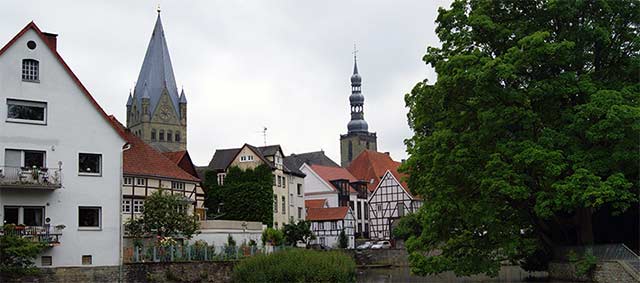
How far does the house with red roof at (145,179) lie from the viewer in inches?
1688

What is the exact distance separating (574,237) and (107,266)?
1926 cm

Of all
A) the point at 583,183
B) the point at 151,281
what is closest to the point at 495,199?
the point at 583,183

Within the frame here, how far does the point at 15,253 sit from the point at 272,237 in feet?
73.7

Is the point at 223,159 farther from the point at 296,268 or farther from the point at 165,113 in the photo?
the point at 165,113

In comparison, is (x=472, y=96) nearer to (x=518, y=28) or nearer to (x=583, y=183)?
(x=518, y=28)

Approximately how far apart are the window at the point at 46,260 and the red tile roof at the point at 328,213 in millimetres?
40374

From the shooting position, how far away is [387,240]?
73562mm

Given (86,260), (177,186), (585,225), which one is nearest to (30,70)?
(86,260)

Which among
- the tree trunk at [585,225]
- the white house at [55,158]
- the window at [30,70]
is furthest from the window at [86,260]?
the tree trunk at [585,225]

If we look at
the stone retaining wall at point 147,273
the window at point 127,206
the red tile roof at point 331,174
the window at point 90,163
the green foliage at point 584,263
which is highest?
the red tile roof at point 331,174

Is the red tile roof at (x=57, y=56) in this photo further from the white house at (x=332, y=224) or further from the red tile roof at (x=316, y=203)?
the red tile roof at (x=316, y=203)

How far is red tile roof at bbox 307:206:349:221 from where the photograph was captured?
70.7m

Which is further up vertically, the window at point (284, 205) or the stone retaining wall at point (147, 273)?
the window at point (284, 205)

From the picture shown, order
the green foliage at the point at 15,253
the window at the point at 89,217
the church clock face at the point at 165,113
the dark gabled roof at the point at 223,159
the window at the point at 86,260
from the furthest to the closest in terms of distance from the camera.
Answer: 1. the church clock face at the point at 165,113
2. the dark gabled roof at the point at 223,159
3. the window at the point at 89,217
4. the window at the point at 86,260
5. the green foliage at the point at 15,253
